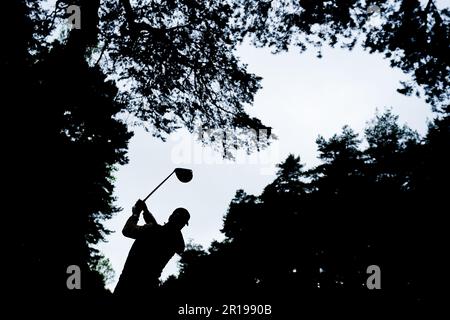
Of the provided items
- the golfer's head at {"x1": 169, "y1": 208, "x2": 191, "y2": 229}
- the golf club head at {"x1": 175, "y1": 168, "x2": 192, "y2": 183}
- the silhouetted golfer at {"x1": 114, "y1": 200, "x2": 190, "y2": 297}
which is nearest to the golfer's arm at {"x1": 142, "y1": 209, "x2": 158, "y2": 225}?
the silhouetted golfer at {"x1": 114, "y1": 200, "x2": 190, "y2": 297}

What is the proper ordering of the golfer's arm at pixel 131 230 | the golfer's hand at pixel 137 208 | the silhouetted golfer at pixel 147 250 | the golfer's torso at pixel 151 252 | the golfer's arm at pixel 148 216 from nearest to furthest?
the silhouetted golfer at pixel 147 250 < the golfer's torso at pixel 151 252 < the golfer's arm at pixel 131 230 < the golfer's hand at pixel 137 208 < the golfer's arm at pixel 148 216

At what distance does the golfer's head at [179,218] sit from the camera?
443 cm

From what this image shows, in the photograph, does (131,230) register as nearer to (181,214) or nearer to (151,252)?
(151,252)

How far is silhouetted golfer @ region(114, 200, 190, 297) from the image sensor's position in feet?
12.3

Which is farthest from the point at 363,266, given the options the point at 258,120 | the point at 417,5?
the point at 417,5

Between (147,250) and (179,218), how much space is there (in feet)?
2.17

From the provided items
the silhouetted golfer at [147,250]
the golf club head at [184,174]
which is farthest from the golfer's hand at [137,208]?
the golf club head at [184,174]

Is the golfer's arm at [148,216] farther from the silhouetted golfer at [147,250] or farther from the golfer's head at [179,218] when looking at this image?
the golfer's head at [179,218]

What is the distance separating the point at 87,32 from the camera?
9.96 meters

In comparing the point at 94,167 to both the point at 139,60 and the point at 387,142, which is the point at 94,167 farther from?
the point at 387,142

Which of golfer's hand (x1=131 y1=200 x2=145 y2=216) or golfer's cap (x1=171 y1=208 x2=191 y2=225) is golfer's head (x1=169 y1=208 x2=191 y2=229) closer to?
golfer's cap (x1=171 y1=208 x2=191 y2=225)

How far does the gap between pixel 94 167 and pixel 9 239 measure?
23.8 ft
